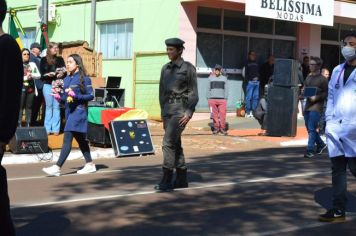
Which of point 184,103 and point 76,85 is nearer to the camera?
point 184,103

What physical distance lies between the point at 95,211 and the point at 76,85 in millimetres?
3082

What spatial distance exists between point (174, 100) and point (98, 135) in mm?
5844

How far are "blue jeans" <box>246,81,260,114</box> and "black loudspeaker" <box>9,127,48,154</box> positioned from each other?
391 inches

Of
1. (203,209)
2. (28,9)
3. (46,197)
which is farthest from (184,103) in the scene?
(28,9)

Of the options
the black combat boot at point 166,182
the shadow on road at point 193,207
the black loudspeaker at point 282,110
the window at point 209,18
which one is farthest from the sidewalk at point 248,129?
the black combat boot at point 166,182

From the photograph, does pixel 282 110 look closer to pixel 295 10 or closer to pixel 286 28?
pixel 295 10

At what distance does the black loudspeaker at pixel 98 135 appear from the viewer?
46.0 feet

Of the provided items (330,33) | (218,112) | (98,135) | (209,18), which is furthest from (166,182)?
(330,33)

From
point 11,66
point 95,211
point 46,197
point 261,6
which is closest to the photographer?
point 11,66

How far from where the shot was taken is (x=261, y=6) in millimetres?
19906

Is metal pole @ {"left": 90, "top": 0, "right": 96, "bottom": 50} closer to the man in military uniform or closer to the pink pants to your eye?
the pink pants

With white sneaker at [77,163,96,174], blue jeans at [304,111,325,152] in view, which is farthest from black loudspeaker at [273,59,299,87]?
white sneaker at [77,163,96,174]

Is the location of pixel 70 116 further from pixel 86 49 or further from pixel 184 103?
pixel 86 49

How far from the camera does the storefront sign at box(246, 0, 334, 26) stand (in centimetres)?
1981
